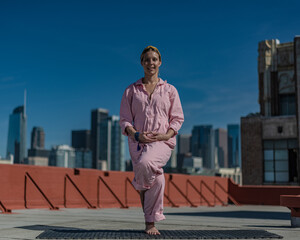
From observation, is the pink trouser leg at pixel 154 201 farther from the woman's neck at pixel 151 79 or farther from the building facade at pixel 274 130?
the building facade at pixel 274 130

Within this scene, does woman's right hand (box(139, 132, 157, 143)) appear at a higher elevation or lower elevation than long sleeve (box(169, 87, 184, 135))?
lower

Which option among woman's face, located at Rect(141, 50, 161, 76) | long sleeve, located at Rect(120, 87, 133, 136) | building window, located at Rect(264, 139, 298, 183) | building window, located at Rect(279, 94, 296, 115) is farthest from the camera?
building window, located at Rect(279, 94, 296, 115)

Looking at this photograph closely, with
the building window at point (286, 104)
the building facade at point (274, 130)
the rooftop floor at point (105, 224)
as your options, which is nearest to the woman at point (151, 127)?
the rooftop floor at point (105, 224)

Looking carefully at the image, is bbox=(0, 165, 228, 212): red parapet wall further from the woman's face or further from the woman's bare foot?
the woman's face

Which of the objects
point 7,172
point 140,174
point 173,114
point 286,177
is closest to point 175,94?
point 173,114

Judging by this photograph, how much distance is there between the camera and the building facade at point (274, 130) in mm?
35375

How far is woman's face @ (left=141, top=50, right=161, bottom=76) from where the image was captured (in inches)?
243

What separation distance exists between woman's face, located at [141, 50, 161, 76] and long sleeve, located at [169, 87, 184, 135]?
38 cm

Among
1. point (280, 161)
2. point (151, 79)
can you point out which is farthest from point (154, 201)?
point (280, 161)

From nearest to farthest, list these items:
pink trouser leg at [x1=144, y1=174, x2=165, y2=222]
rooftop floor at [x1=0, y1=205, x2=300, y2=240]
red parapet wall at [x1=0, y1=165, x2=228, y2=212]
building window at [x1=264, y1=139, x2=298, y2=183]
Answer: pink trouser leg at [x1=144, y1=174, x2=165, y2=222] → rooftop floor at [x1=0, y1=205, x2=300, y2=240] → red parapet wall at [x1=0, y1=165, x2=228, y2=212] → building window at [x1=264, y1=139, x2=298, y2=183]

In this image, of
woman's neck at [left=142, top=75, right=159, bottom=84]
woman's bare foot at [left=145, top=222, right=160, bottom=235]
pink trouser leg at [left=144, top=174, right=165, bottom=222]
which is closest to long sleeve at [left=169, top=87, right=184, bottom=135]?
woman's neck at [left=142, top=75, right=159, bottom=84]

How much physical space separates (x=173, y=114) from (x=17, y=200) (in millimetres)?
7465

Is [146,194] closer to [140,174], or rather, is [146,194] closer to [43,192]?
[140,174]

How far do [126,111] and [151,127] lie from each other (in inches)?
17.5
